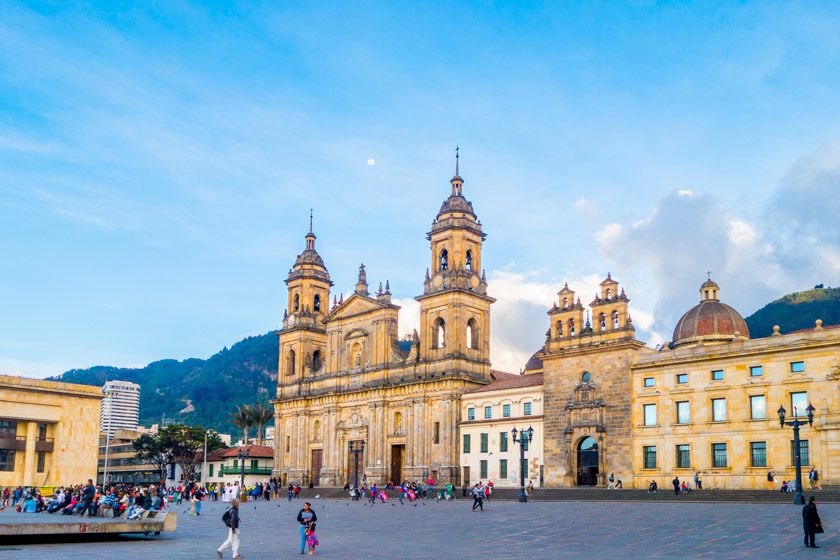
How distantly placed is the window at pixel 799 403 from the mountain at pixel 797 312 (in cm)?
6798

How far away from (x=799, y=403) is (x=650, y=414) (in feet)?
30.9

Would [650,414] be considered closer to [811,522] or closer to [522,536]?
[522,536]

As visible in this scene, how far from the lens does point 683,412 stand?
53.4 m

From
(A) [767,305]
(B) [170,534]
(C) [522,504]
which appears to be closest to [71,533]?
(B) [170,534]

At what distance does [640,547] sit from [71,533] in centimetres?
1550

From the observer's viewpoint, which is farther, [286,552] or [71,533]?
[71,533]

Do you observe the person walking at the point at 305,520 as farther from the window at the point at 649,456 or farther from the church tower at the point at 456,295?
the church tower at the point at 456,295

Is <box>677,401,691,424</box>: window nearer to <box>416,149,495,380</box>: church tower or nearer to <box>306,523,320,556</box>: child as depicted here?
<box>416,149,495,380</box>: church tower

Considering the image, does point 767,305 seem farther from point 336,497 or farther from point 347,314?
point 336,497

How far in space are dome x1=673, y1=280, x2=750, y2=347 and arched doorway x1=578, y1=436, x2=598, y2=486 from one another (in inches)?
473

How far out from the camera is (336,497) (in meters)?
67.3

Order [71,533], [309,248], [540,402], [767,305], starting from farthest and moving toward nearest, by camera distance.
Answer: [767,305] → [309,248] → [540,402] → [71,533]

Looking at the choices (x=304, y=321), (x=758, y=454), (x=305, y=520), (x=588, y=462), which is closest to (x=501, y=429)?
(x=588, y=462)

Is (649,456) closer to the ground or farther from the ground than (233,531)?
farther from the ground
